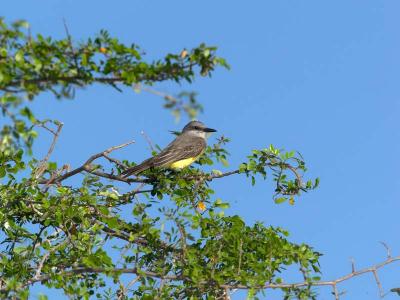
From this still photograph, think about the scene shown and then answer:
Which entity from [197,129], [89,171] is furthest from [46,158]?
[197,129]

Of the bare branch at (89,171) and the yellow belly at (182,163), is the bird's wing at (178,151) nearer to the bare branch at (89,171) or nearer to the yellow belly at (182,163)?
the yellow belly at (182,163)

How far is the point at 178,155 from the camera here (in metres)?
12.5

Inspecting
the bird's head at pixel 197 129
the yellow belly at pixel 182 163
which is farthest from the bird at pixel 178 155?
the bird's head at pixel 197 129

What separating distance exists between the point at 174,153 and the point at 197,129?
264 cm

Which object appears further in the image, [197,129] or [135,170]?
[197,129]

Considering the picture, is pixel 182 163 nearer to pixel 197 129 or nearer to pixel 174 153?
pixel 174 153

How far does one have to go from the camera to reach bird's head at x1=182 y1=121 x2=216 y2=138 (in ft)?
49.4

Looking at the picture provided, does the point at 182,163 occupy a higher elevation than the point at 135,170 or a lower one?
higher

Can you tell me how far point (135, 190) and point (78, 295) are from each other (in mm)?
1782

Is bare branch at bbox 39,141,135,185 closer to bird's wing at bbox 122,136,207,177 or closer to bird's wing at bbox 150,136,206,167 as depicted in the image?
bird's wing at bbox 122,136,207,177

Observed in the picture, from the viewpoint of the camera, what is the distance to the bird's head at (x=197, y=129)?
49.4 feet

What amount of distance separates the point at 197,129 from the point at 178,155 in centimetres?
274

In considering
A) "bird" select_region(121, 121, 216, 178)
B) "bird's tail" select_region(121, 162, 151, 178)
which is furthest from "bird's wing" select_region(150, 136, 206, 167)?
"bird's tail" select_region(121, 162, 151, 178)

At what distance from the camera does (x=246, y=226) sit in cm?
1008
